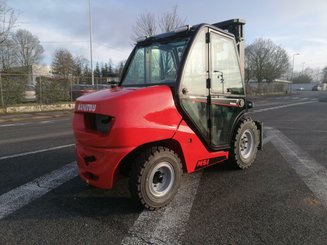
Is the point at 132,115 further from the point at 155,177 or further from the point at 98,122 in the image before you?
the point at 155,177

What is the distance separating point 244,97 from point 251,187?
1659 mm

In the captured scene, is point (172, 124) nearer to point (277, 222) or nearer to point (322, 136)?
point (277, 222)

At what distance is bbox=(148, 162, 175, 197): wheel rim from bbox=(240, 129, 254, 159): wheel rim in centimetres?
205

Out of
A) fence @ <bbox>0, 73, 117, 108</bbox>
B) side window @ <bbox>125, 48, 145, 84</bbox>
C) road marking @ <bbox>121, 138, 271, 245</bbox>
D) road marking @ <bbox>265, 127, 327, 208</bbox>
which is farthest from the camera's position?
fence @ <bbox>0, 73, 117, 108</bbox>

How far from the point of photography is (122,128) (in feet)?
12.5

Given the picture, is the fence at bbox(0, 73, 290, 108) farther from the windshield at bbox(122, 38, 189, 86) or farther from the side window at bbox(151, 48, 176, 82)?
the side window at bbox(151, 48, 176, 82)

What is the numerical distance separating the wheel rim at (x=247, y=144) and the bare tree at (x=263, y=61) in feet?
199

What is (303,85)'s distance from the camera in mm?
112375

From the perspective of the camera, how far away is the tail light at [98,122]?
13.0 ft

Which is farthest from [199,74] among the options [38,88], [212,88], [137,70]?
[38,88]

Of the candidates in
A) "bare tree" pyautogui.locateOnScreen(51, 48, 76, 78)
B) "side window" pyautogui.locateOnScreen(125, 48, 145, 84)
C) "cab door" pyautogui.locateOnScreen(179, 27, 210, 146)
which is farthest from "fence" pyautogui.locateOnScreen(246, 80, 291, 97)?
"cab door" pyautogui.locateOnScreen(179, 27, 210, 146)

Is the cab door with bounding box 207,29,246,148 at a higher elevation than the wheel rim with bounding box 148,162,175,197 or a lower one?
higher

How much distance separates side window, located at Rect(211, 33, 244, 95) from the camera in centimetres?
491

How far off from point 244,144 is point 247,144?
Result: 0.43ft
